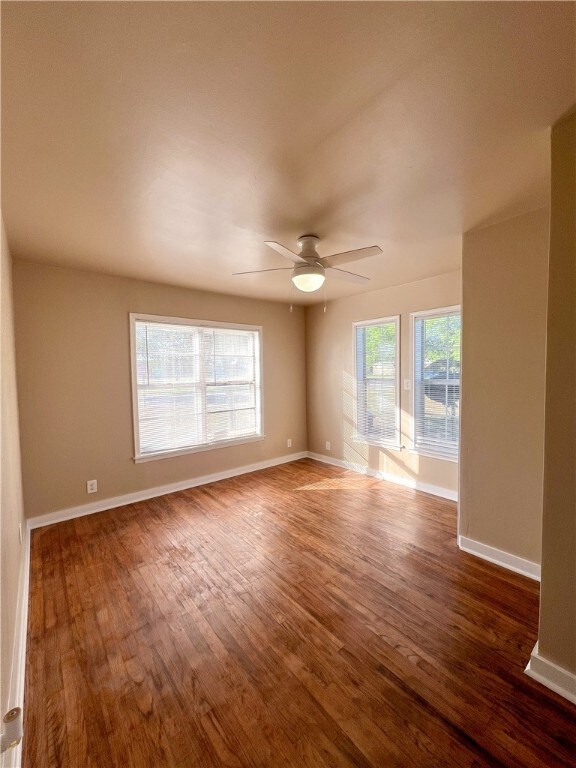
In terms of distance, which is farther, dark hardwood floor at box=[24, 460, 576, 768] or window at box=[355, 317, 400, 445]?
window at box=[355, 317, 400, 445]

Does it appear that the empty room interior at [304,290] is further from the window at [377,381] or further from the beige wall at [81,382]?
the window at [377,381]

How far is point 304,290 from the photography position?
8.02ft

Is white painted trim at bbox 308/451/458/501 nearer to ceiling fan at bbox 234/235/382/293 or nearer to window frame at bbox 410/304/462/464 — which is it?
window frame at bbox 410/304/462/464

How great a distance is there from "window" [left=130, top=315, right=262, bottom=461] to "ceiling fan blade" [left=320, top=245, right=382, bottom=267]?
2.26 meters

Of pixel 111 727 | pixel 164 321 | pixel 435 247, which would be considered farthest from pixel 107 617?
pixel 435 247

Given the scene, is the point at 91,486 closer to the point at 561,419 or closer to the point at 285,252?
the point at 285,252

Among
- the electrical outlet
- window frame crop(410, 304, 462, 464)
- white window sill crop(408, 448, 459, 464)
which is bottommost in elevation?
the electrical outlet

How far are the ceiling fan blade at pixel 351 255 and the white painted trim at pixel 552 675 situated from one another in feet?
7.76

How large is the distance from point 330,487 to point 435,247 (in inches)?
114

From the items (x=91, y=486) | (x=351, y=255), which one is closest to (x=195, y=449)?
(x=91, y=486)

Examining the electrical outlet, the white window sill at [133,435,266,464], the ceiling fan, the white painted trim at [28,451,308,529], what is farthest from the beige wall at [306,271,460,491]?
the electrical outlet

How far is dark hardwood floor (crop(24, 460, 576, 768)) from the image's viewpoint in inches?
49.1

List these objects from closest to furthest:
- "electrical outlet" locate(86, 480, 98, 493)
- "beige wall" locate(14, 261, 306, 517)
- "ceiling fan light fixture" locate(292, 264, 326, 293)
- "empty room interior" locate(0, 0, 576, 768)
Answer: "empty room interior" locate(0, 0, 576, 768)
"ceiling fan light fixture" locate(292, 264, 326, 293)
"beige wall" locate(14, 261, 306, 517)
"electrical outlet" locate(86, 480, 98, 493)

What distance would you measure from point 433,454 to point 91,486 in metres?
3.87
